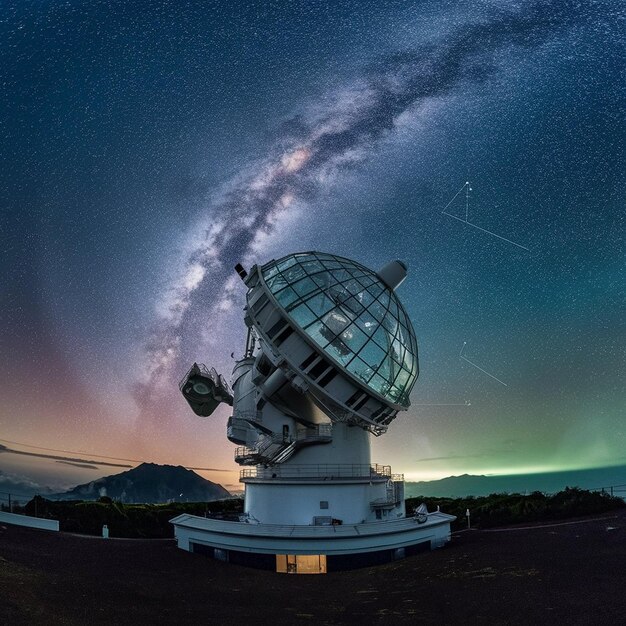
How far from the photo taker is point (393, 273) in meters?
28.6

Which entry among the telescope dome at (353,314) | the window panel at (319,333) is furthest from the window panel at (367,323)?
the window panel at (319,333)

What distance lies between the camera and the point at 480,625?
12430 millimetres

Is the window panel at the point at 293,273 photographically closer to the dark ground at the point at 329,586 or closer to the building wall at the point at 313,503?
the building wall at the point at 313,503

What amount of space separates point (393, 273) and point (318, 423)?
30.5ft

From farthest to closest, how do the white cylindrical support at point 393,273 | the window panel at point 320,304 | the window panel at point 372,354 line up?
1. the white cylindrical support at point 393,273
2. the window panel at point 372,354
3. the window panel at point 320,304

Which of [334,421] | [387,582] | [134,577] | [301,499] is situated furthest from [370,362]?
[134,577]

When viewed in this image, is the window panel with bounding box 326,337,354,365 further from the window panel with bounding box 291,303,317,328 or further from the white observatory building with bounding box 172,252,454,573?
the window panel with bounding box 291,303,317,328

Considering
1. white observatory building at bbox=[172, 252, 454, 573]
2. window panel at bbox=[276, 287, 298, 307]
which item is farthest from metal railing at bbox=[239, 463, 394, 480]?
window panel at bbox=[276, 287, 298, 307]

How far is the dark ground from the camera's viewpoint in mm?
12789

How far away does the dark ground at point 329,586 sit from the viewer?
42.0ft

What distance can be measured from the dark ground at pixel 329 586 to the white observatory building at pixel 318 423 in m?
1.11

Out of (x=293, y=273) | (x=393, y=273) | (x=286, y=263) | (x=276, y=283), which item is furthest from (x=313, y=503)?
(x=393, y=273)

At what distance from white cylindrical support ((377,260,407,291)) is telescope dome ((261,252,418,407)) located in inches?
2.2

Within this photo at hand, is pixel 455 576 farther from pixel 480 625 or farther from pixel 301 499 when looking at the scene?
pixel 301 499
